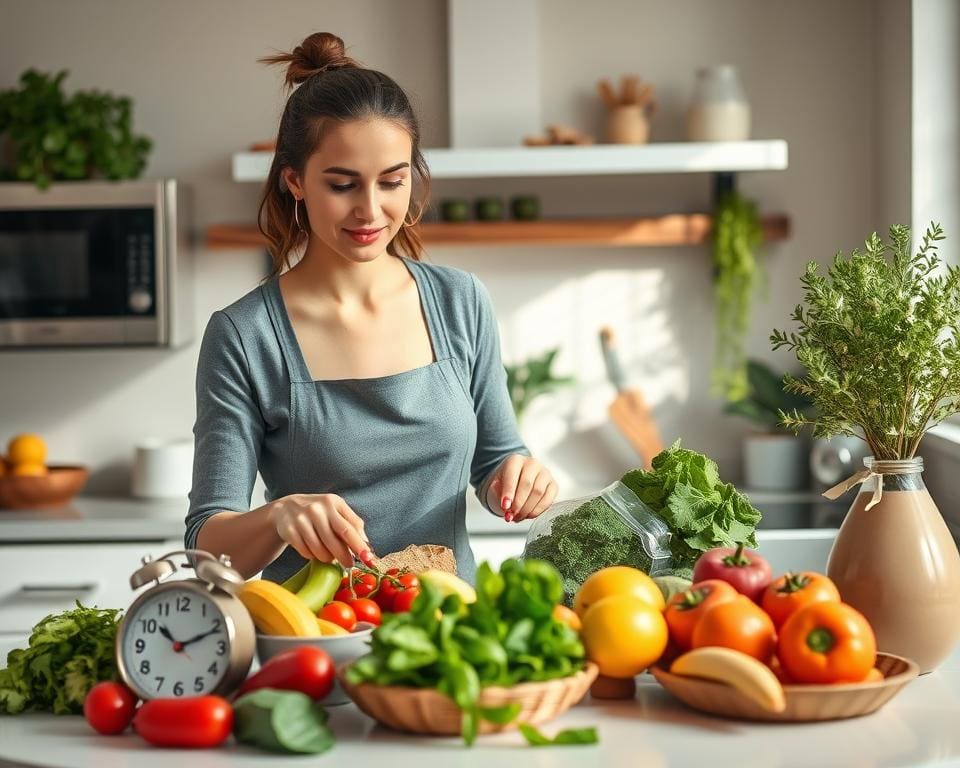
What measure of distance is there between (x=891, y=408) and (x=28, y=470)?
2.52 meters

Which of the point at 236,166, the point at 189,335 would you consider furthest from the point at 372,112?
the point at 189,335

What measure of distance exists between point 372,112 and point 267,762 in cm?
96

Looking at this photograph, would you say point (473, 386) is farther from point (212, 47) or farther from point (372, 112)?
point (212, 47)

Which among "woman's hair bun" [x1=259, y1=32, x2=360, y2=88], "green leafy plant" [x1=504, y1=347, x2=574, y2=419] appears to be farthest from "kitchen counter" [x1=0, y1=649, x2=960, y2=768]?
"green leafy plant" [x1=504, y1=347, x2=574, y2=419]

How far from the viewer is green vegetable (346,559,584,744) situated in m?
1.10

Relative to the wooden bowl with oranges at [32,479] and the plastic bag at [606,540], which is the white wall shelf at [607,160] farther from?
the plastic bag at [606,540]

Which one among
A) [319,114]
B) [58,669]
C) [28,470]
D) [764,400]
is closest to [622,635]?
[58,669]

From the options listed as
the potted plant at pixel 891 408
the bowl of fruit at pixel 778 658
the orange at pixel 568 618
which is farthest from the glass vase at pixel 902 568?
the orange at pixel 568 618

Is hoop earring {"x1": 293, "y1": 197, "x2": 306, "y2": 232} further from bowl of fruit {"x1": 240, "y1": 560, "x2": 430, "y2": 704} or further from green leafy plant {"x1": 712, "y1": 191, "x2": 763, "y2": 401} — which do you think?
green leafy plant {"x1": 712, "y1": 191, "x2": 763, "y2": 401}

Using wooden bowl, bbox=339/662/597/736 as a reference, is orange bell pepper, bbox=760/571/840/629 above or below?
above

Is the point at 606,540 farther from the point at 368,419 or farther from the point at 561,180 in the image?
the point at 561,180

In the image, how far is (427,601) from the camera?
44.2 inches

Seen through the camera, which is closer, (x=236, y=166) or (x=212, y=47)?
(x=236, y=166)

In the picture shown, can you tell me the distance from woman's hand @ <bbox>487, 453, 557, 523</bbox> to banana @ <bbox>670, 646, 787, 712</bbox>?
20.1 inches
